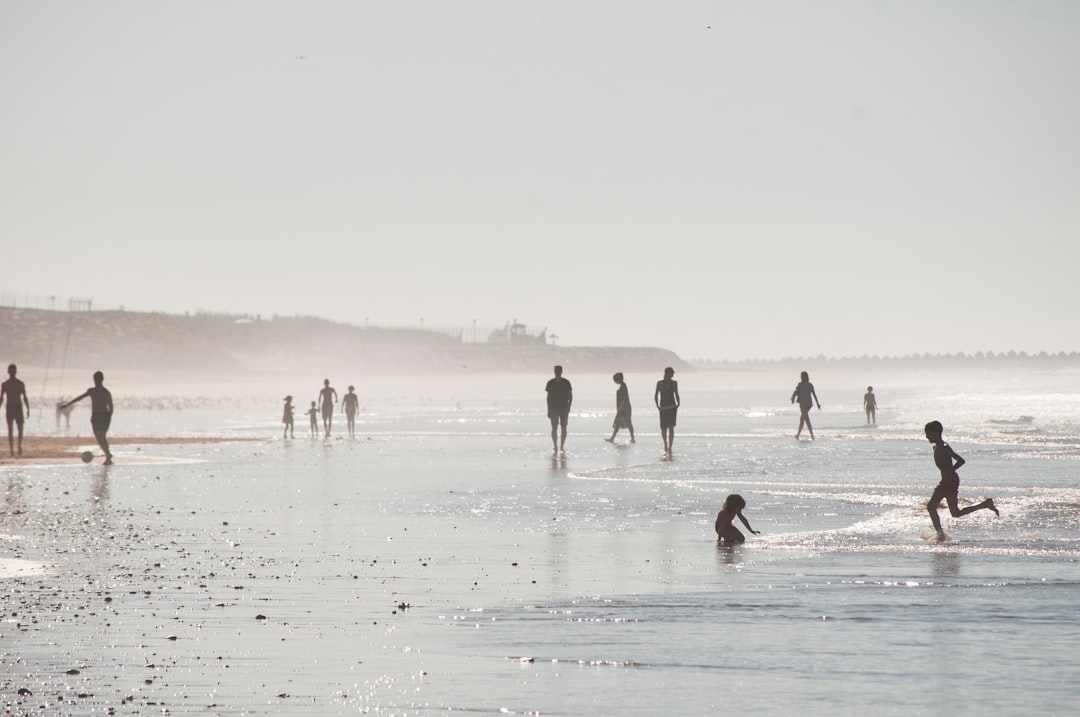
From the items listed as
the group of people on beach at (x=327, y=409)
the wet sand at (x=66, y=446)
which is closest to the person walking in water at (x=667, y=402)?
the wet sand at (x=66, y=446)

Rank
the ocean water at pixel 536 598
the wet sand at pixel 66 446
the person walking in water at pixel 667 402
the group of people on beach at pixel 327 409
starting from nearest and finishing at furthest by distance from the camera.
→ the ocean water at pixel 536 598 < the wet sand at pixel 66 446 < the person walking in water at pixel 667 402 < the group of people on beach at pixel 327 409

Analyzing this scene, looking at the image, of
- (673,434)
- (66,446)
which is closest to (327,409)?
(66,446)

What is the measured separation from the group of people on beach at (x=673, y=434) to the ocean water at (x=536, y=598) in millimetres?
333

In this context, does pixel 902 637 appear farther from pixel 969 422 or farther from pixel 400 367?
pixel 400 367

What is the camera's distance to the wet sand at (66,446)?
86.5ft

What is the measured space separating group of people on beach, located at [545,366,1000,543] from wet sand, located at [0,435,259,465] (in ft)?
32.8

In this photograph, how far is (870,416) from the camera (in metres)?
48.5

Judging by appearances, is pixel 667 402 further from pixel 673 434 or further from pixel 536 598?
pixel 536 598

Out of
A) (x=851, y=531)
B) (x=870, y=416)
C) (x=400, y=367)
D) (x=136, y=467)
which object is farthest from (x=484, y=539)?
(x=400, y=367)

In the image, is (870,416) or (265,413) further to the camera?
(265,413)

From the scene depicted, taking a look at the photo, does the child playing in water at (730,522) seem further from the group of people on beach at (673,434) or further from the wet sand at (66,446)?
the wet sand at (66,446)

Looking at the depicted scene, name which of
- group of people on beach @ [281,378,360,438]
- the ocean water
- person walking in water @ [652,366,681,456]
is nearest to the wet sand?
group of people on beach @ [281,378,360,438]

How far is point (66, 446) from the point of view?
1257 inches

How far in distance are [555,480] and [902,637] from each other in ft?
44.9
